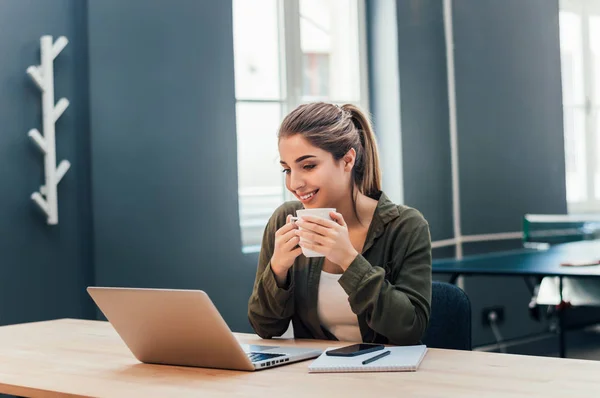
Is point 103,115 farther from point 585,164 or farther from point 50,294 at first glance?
point 585,164

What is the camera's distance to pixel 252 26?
15.2 feet

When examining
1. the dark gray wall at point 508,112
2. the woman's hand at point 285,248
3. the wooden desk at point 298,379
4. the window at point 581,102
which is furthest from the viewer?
the window at point 581,102

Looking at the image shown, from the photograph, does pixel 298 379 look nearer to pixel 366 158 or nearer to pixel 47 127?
pixel 366 158

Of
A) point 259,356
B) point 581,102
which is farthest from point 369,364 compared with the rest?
point 581,102

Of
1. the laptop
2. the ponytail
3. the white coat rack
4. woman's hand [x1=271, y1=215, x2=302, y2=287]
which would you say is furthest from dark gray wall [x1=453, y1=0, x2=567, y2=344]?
the laptop

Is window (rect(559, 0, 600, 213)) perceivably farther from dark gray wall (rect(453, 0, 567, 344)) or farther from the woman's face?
the woman's face

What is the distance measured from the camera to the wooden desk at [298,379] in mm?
1516

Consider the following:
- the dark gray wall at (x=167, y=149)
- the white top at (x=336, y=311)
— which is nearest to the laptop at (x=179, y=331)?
the white top at (x=336, y=311)

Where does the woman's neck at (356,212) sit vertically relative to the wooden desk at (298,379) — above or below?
above

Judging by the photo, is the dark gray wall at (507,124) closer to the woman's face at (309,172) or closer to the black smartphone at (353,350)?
the woman's face at (309,172)

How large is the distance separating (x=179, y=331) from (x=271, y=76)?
10.2 feet

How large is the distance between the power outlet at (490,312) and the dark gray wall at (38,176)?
280 centimetres

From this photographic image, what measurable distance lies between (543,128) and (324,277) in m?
4.12

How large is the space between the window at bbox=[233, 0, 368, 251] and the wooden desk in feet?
8.57
